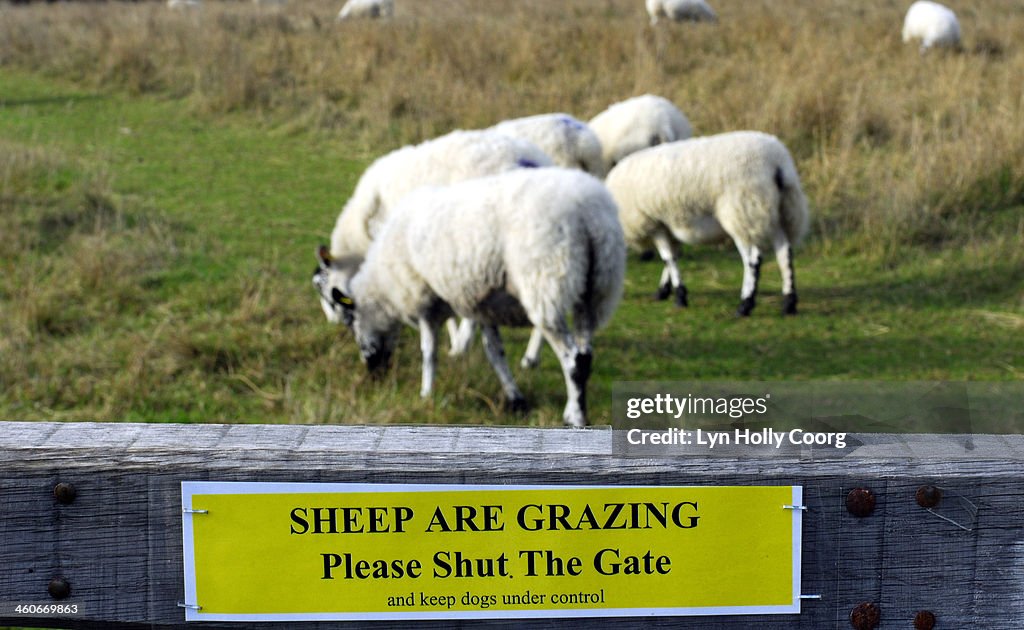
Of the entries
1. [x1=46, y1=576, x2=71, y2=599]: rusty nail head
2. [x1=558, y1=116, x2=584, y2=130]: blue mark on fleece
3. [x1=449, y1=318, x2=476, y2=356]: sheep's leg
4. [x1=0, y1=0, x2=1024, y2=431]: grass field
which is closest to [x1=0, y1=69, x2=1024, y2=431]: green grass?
[x1=0, y1=0, x2=1024, y2=431]: grass field

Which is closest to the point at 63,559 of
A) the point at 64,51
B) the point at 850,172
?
the point at 850,172

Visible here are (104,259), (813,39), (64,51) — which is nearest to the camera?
(104,259)

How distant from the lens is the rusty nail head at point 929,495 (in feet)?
4.63

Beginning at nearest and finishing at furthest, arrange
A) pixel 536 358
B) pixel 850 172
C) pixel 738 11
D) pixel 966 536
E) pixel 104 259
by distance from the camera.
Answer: pixel 966 536, pixel 536 358, pixel 104 259, pixel 850 172, pixel 738 11

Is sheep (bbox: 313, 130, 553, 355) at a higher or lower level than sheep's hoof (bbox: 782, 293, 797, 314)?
higher

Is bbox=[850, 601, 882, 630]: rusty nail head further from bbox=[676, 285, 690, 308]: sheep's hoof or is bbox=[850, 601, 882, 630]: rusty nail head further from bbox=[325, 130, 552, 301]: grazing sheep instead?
bbox=[676, 285, 690, 308]: sheep's hoof

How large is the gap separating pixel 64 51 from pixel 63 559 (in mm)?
16998

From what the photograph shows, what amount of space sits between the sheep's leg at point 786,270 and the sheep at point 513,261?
2.32 m

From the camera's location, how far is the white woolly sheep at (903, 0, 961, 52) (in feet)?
47.8

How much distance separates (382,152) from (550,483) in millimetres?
10607

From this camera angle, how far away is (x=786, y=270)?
24.1 feet

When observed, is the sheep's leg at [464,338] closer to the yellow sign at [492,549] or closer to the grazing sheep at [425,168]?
the grazing sheep at [425,168]

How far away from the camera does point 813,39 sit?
13.4 meters

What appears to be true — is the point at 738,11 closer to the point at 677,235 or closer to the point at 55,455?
the point at 677,235
